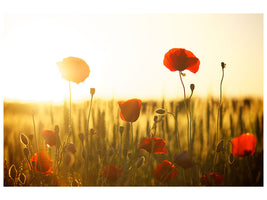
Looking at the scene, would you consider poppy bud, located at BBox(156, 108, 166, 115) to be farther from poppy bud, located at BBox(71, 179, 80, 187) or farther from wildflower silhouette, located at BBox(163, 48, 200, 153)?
poppy bud, located at BBox(71, 179, 80, 187)

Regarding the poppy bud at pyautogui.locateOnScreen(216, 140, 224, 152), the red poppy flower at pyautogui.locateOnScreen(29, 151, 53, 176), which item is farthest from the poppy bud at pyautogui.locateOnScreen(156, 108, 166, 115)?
the red poppy flower at pyautogui.locateOnScreen(29, 151, 53, 176)

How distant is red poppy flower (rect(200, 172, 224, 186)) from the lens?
1.66m

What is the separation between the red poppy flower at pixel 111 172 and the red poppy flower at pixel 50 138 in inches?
12.6

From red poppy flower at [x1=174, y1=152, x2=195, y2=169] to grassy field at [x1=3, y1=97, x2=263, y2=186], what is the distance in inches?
2.2

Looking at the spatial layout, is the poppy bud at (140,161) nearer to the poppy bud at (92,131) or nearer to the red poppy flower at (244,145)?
the poppy bud at (92,131)

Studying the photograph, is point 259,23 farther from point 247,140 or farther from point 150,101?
point 150,101

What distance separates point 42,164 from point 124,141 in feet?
1.55

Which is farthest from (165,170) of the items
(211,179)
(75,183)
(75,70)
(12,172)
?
(12,172)

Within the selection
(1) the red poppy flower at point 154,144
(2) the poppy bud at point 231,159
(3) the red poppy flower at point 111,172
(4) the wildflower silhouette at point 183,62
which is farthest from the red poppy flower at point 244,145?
(3) the red poppy flower at point 111,172

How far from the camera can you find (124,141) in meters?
1.67

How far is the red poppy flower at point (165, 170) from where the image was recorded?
5.34 ft

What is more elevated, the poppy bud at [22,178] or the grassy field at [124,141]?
the grassy field at [124,141]

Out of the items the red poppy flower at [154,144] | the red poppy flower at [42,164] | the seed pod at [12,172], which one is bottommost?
the seed pod at [12,172]

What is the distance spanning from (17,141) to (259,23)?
1.60 m
